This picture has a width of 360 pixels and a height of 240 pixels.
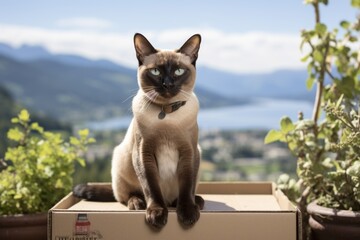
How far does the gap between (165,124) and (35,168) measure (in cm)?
73

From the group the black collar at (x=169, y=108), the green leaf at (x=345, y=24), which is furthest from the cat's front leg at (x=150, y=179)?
the green leaf at (x=345, y=24)

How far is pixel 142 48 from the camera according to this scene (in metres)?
1.78

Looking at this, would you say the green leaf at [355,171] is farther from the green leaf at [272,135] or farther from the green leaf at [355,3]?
the green leaf at [355,3]

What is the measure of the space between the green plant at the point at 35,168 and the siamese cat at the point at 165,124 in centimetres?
52

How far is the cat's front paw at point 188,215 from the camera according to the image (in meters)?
1.60

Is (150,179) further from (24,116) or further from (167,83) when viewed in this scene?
(24,116)

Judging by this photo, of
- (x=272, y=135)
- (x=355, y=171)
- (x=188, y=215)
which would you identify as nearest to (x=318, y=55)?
(x=272, y=135)

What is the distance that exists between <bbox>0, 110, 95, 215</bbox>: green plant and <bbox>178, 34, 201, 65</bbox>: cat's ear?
720mm

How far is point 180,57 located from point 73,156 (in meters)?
0.80

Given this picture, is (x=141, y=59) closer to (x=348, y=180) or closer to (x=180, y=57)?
(x=180, y=57)

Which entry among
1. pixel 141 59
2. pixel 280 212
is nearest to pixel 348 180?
pixel 280 212

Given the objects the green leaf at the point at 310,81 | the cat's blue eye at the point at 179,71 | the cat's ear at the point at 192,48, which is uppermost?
the cat's ear at the point at 192,48

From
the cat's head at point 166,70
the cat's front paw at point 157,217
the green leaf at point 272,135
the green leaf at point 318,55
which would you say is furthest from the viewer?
the green leaf at point 318,55

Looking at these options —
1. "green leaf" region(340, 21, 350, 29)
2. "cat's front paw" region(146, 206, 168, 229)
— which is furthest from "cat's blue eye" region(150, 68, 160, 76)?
"green leaf" region(340, 21, 350, 29)
